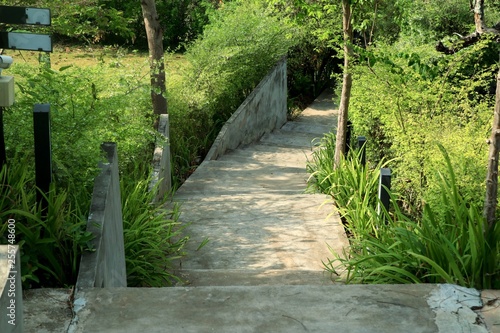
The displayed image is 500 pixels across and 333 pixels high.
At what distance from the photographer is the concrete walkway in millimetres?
3986

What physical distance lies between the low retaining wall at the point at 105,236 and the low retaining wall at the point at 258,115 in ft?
18.5

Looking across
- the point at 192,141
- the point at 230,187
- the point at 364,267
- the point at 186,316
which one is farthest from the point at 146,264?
the point at 192,141

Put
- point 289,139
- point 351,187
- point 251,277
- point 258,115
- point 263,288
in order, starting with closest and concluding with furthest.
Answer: point 263,288, point 251,277, point 351,187, point 258,115, point 289,139

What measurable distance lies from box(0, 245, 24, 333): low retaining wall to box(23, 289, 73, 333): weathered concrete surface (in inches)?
14.1

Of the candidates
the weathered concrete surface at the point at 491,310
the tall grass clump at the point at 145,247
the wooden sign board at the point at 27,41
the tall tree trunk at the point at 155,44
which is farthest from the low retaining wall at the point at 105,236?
the tall tree trunk at the point at 155,44

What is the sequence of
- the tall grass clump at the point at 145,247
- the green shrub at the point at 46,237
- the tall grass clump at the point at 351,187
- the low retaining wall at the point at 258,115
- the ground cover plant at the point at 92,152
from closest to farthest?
the green shrub at the point at 46,237 → the ground cover plant at the point at 92,152 → the tall grass clump at the point at 145,247 → the tall grass clump at the point at 351,187 → the low retaining wall at the point at 258,115

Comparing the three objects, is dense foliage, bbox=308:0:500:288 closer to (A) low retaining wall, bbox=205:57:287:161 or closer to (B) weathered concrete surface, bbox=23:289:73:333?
(A) low retaining wall, bbox=205:57:287:161

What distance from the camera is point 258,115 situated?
13484 mm

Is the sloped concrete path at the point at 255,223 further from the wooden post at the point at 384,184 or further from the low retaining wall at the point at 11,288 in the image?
the low retaining wall at the point at 11,288

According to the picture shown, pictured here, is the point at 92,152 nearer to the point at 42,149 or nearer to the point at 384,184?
the point at 42,149

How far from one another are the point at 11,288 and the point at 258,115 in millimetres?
10244

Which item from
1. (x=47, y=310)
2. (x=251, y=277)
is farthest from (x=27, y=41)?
(x=251, y=277)

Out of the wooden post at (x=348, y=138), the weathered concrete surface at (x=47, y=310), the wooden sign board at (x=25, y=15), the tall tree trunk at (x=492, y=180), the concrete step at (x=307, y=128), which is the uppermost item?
the wooden sign board at (x=25, y=15)

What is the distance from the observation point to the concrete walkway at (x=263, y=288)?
13.1 ft
